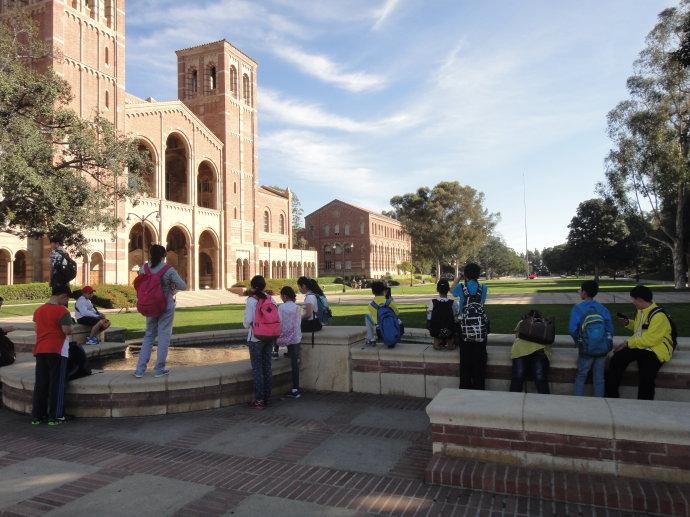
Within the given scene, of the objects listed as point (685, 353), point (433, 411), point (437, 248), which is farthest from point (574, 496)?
point (437, 248)

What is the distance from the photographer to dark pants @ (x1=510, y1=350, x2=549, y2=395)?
5.75m

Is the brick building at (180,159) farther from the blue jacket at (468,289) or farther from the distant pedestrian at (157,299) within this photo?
the blue jacket at (468,289)

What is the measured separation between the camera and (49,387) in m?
6.03

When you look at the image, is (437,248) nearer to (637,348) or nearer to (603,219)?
(603,219)

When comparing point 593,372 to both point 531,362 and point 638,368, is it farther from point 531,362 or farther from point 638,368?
point 531,362

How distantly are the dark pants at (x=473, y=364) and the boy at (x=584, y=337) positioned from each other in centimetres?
107

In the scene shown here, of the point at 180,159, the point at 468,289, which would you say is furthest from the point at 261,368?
the point at 180,159

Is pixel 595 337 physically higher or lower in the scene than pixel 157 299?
lower

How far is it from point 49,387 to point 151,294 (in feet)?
5.40

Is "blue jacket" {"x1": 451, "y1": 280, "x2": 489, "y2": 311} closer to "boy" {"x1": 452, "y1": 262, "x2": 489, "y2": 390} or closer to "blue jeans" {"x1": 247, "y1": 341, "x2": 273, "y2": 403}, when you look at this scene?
"boy" {"x1": 452, "y1": 262, "x2": 489, "y2": 390}

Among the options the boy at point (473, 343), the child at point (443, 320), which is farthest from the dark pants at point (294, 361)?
the boy at point (473, 343)

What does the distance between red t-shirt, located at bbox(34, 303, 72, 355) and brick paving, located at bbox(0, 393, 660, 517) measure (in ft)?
3.13

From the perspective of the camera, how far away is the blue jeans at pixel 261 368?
21.1 feet

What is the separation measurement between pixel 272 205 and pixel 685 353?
197 ft
